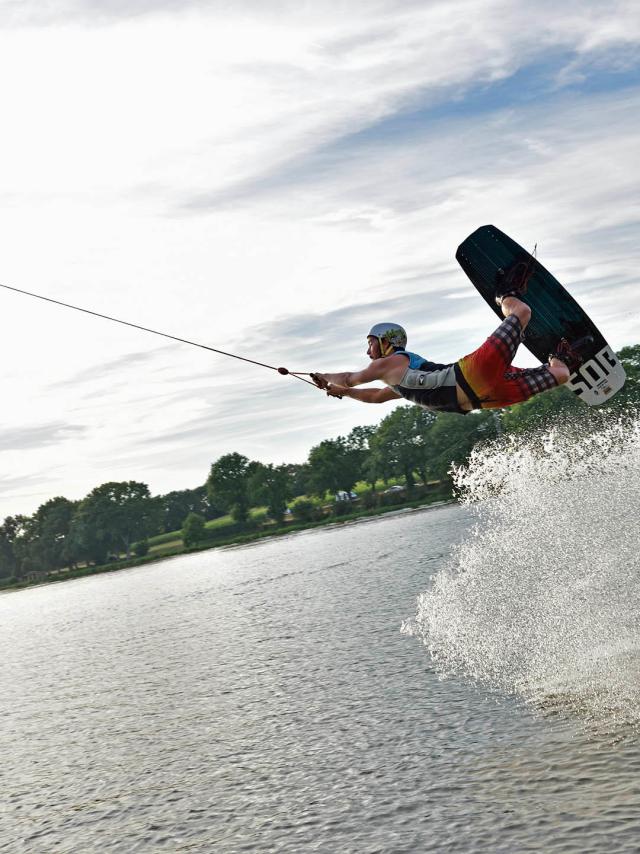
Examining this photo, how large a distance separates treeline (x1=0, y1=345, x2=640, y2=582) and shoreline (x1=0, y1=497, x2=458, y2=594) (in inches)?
141

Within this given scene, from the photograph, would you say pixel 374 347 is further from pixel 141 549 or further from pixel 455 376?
pixel 141 549

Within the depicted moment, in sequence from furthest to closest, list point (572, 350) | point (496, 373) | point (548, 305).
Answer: point (572, 350) → point (548, 305) → point (496, 373)

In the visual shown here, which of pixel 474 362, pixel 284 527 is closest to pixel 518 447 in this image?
pixel 284 527

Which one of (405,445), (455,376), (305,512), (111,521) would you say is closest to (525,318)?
(455,376)

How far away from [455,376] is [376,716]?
846 cm

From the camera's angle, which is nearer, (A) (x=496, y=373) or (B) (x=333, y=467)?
(A) (x=496, y=373)

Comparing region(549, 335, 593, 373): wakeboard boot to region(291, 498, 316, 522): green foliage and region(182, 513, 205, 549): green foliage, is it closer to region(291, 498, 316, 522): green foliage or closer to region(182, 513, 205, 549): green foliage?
region(291, 498, 316, 522): green foliage

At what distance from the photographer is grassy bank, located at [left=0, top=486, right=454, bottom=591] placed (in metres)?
92.2

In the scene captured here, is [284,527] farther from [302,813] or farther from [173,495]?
[302,813]

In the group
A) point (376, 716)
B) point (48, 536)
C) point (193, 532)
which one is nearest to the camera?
point (376, 716)

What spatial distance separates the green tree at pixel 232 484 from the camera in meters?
121

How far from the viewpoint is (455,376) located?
940 cm

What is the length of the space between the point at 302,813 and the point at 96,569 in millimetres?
120579

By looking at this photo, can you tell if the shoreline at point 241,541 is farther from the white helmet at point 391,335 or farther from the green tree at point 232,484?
the white helmet at point 391,335
